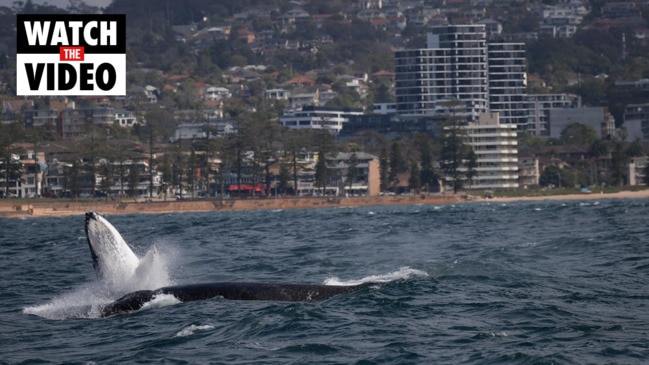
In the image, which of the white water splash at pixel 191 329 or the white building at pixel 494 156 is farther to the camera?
the white building at pixel 494 156

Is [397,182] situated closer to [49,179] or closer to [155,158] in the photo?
[155,158]

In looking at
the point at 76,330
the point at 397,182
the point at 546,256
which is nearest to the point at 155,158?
the point at 397,182

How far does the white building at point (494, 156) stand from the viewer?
17438 cm

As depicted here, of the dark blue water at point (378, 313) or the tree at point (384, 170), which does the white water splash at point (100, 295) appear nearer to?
the dark blue water at point (378, 313)

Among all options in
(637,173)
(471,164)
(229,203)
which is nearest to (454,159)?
(471,164)

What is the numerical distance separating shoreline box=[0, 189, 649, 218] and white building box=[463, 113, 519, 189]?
14.5 meters

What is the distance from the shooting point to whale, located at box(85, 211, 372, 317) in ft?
92.0

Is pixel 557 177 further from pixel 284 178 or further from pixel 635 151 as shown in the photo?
pixel 284 178

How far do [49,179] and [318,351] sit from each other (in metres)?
146

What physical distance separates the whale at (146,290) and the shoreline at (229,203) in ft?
315

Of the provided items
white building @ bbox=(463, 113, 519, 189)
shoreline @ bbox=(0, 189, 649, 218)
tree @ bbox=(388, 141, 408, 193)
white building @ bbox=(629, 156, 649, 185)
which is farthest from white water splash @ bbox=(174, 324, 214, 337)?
white building @ bbox=(629, 156, 649, 185)

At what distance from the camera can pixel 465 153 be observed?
167m

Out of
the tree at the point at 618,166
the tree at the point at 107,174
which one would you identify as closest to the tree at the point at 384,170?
the tree at the point at 618,166

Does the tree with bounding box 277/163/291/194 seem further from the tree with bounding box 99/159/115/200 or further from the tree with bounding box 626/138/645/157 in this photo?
the tree with bounding box 626/138/645/157
